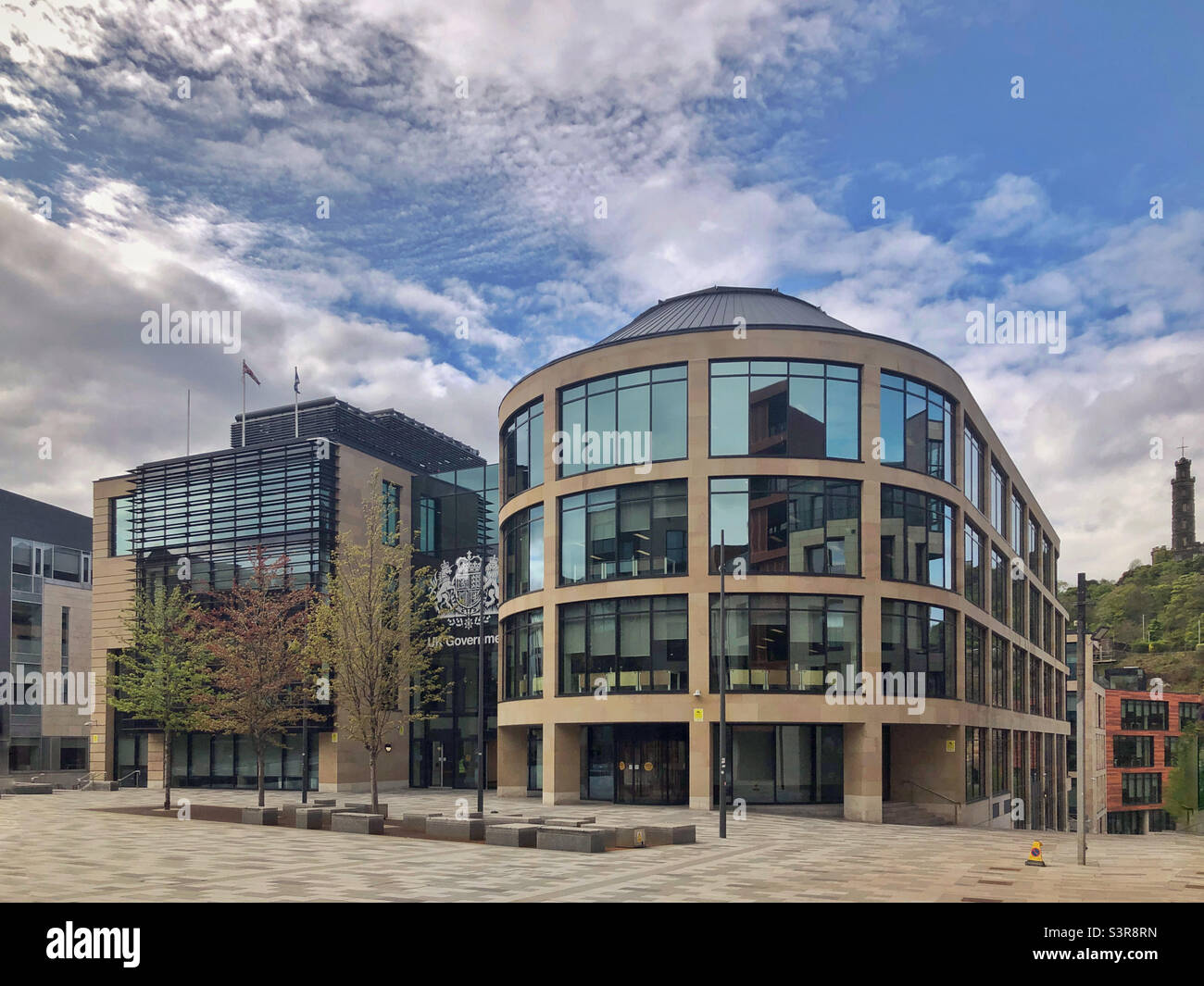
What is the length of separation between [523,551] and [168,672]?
50.6 ft

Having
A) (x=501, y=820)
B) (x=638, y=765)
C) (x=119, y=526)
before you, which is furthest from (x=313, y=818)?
(x=119, y=526)

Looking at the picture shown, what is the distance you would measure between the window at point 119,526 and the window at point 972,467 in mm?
43576

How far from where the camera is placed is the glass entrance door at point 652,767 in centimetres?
4459

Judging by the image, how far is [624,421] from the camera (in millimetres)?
45469

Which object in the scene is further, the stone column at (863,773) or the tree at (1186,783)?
the tree at (1186,783)

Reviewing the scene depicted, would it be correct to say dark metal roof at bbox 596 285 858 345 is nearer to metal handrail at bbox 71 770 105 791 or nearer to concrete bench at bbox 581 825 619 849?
concrete bench at bbox 581 825 619 849

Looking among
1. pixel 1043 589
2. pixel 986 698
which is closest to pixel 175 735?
pixel 986 698

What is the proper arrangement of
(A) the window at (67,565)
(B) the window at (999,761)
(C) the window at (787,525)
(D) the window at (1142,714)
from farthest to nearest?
(D) the window at (1142,714), (A) the window at (67,565), (B) the window at (999,761), (C) the window at (787,525)

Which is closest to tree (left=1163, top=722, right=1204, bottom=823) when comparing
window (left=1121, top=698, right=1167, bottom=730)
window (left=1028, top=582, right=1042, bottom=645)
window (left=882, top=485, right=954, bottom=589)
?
window (left=1121, top=698, right=1167, bottom=730)

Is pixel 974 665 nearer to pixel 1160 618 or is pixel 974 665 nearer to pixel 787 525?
pixel 787 525

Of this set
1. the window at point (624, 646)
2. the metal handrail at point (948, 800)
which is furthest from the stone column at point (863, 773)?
the window at point (624, 646)

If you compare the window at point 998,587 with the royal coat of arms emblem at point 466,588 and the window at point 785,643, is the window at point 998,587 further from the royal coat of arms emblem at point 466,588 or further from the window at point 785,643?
the royal coat of arms emblem at point 466,588

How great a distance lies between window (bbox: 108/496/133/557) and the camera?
6256 centimetres
